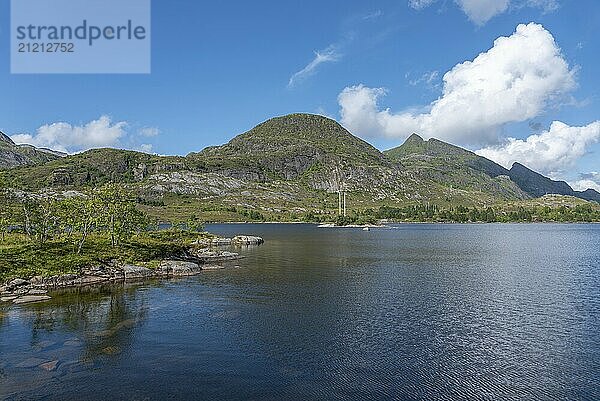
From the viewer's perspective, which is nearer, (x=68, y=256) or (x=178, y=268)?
(x=68, y=256)

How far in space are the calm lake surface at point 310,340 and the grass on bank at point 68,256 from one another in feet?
34.4

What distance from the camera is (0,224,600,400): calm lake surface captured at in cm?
3497

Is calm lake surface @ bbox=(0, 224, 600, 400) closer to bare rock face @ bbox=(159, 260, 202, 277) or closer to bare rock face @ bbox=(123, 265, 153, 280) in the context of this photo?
bare rock face @ bbox=(123, 265, 153, 280)

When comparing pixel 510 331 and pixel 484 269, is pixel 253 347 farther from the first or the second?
pixel 484 269

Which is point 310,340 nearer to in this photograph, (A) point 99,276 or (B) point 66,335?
(B) point 66,335

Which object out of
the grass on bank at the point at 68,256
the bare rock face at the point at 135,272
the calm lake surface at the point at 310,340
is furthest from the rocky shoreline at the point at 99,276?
the calm lake surface at the point at 310,340

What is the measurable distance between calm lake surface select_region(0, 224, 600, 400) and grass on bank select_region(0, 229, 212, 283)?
10.5m

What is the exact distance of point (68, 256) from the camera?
8419cm

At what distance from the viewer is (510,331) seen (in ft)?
165

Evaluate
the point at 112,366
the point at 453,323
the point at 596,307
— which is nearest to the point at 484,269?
the point at 596,307

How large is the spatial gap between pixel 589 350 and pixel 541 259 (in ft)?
273

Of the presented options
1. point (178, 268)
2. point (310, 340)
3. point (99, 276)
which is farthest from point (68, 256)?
point (310, 340)

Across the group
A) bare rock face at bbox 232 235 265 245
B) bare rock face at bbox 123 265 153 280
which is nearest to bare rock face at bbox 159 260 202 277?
bare rock face at bbox 123 265 153 280

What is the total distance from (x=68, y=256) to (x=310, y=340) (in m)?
57.8
